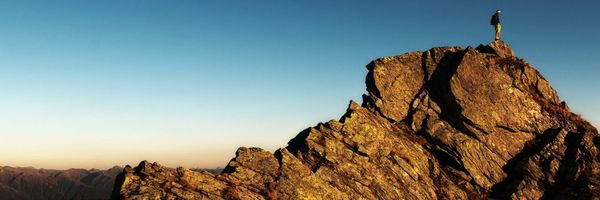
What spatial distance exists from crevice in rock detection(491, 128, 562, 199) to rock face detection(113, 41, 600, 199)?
110 millimetres

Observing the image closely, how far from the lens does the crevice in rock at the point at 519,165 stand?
4525cm

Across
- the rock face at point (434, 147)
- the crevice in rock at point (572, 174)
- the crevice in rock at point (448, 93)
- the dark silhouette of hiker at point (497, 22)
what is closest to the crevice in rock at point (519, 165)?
the rock face at point (434, 147)

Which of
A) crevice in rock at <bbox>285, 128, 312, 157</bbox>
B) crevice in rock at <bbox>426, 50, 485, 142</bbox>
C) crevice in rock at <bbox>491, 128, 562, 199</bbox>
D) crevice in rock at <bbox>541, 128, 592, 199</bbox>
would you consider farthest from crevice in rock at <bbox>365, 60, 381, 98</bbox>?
crevice in rock at <bbox>541, 128, 592, 199</bbox>

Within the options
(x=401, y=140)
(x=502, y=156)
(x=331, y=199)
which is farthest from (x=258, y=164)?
(x=502, y=156)

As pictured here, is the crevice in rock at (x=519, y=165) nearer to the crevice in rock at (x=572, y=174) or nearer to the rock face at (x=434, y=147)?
the rock face at (x=434, y=147)

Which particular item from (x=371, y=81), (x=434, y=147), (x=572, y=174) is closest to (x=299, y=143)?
(x=371, y=81)

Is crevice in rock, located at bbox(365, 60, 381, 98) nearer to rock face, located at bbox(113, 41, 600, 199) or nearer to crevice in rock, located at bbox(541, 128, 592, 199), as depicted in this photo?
rock face, located at bbox(113, 41, 600, 199)

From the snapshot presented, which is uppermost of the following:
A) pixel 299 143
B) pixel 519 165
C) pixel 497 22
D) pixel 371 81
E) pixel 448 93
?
pixel 497 22

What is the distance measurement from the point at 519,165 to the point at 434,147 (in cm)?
811

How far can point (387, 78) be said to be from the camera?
52656 mm

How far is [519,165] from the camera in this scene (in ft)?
153

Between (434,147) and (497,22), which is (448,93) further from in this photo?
(497,22)

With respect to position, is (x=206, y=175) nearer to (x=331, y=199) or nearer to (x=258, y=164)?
(x=258, y=164)

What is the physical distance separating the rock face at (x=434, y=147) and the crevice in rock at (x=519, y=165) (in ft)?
0.36
